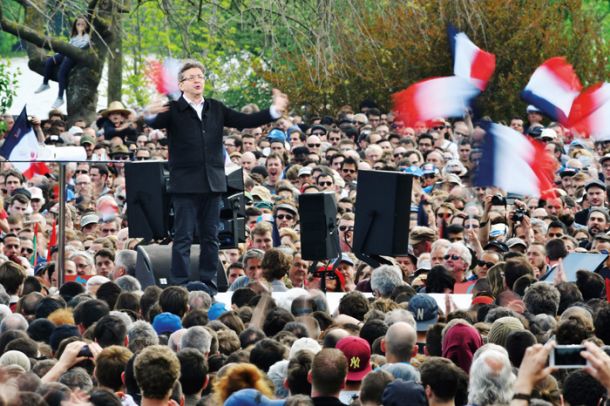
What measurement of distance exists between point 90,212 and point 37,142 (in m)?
2.41

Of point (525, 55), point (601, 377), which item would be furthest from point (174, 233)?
point (525, 55)

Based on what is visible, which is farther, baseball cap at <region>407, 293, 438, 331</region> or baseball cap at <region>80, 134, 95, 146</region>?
baseball cap at <region>80, 134, 95, 146</region>

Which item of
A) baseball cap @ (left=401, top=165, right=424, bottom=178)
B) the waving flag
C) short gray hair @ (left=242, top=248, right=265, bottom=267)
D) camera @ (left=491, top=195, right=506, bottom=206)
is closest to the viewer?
the waving flag

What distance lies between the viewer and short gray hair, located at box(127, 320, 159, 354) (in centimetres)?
865

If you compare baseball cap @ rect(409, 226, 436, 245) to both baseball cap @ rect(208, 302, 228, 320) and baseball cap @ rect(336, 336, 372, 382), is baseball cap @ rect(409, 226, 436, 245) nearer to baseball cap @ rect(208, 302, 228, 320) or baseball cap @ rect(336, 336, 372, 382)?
baseball cap @ rect(208, 302, 228, 320)

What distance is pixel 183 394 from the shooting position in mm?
7910

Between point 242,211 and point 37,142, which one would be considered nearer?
point 242,211

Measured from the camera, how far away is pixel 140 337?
28.5ft

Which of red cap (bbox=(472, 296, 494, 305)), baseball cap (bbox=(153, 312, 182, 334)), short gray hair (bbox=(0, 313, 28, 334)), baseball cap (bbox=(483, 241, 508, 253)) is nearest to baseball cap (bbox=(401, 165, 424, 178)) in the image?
baseball cap (bbox=(483, 241, 508, 253))

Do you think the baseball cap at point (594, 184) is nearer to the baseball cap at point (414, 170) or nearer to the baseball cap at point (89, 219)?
the baseball cap at point (414, 170)

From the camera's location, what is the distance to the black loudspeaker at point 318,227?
40.9 feet

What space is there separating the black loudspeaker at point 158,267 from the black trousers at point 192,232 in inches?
12.7

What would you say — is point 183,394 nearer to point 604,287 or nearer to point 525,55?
point 604,287

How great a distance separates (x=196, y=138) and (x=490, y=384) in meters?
5.79
